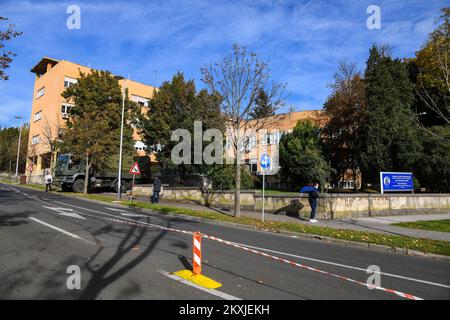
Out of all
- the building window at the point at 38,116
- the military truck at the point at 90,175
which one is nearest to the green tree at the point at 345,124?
the military truck at the point at 90,175

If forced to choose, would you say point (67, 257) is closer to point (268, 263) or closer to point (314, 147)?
point (268, 263)

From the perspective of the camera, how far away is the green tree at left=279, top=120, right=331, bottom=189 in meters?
28.8

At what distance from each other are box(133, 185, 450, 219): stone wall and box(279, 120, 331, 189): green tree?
10.3 meters

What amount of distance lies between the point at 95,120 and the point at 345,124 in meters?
23.2

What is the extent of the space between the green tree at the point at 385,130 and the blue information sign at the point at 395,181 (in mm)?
9046

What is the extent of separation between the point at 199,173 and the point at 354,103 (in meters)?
16.7

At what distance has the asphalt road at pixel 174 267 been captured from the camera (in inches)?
186

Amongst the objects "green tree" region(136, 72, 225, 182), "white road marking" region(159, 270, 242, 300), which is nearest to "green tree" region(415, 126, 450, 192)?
"green tree" region(136, 72, 225, 182)

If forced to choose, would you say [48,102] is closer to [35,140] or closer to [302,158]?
[35,140]

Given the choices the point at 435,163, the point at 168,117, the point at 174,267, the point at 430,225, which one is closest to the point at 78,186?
the point at 168,117

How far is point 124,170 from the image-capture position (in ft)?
100

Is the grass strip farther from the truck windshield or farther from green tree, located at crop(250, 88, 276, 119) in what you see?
the truck windshield

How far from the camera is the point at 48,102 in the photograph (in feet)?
148
